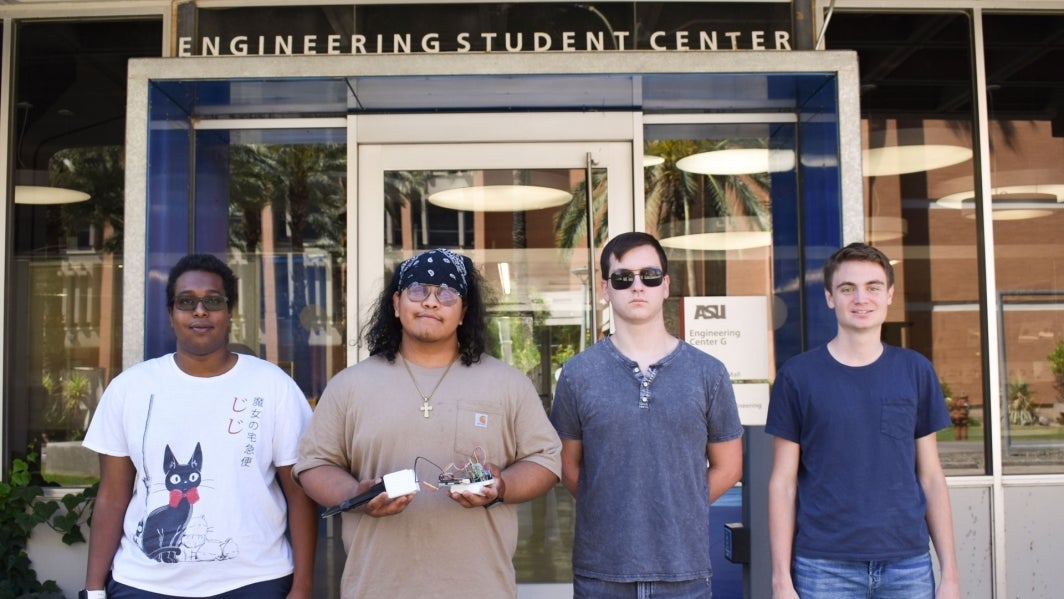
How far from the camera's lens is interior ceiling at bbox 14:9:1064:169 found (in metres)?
5.13

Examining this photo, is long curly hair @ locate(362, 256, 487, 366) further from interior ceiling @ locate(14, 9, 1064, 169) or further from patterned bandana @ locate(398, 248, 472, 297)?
interior ceiling @ locate(14, 9, 1064, 169)

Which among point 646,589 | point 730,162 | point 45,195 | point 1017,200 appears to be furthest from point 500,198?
A: point 1017,200

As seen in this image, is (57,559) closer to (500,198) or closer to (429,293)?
(500,198)

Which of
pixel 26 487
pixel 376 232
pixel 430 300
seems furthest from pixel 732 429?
pixel 26 487

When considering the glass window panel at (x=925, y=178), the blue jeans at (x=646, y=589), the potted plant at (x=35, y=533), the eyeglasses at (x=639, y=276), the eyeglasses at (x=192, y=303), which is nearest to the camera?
the blue jeans at (x=646, y=589)

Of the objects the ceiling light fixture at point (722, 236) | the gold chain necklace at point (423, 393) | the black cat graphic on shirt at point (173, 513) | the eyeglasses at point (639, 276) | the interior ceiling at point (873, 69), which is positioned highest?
the interior ceiling at point (873, 69)

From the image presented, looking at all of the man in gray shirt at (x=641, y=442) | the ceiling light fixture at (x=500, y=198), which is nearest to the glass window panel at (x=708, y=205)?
the ceiling light fixture at (x=500, y=198)

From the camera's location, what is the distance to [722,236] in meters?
5.20

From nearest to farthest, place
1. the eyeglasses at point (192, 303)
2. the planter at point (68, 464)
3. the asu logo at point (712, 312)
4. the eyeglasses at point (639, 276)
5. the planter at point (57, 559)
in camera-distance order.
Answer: the eyeglasses at point (639, 276), the eyeglasses at point (192, 303), the planter at point (57, 559), the planter at point (68, 464), the asu logo at point (712, 312)

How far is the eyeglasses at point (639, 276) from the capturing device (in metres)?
2.76

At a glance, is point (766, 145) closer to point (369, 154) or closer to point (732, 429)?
point (369, 154)

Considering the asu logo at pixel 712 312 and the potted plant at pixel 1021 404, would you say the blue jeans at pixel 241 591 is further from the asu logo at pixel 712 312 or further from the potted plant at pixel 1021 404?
the potted plant at pixel 1021 404

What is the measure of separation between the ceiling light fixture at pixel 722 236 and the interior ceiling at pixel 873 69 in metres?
1.00

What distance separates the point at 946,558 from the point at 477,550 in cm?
152
